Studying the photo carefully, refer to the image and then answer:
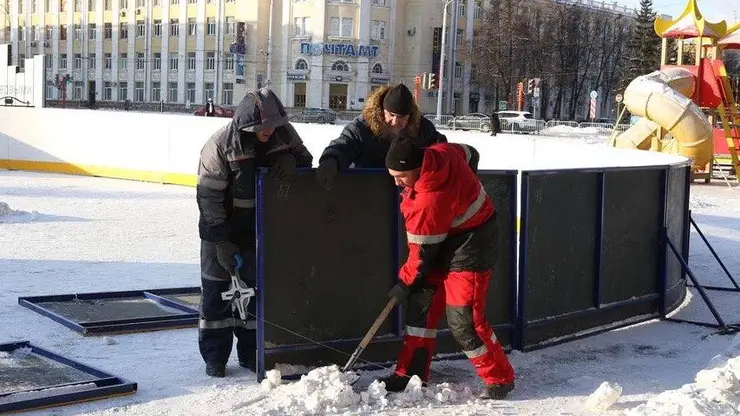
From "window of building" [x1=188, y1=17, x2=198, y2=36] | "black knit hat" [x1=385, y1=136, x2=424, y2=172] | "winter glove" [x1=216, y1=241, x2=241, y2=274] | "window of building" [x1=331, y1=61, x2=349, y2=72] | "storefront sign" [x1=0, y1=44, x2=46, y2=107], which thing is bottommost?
"winter glove" [x1=216, y1=241, x2=241, y2=274]

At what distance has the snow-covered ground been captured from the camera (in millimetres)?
5375

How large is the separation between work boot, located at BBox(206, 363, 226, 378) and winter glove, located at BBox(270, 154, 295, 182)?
121cm

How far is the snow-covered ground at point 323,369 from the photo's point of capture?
17.6 feet

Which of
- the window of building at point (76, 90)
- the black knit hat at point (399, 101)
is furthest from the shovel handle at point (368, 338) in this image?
the window of building at point (76, 90)

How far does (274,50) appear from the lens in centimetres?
7094

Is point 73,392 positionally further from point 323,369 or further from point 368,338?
point 368,338

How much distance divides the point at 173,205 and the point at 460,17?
60.3 metres

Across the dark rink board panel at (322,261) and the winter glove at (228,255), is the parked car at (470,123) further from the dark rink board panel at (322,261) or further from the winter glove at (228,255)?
the winter glove at (228,255)

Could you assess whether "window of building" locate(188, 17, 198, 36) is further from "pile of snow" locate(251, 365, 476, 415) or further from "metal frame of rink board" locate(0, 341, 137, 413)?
"pile of snow" locate(251, 365, 476, 415)

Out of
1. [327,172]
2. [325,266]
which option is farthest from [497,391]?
[327,172]

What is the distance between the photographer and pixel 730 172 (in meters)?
27.0

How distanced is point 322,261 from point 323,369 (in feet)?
2.50

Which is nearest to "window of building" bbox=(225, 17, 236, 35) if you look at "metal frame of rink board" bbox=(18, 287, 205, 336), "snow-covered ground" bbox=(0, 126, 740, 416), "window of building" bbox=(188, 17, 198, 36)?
"window of building" bbox=(188, 17, 198, 36)

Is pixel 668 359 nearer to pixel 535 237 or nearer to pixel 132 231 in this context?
pixel 535 237
